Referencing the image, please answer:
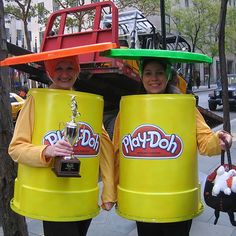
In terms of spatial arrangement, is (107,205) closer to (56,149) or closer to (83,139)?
(83,139)

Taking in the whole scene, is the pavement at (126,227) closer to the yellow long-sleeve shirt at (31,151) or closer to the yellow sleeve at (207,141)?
the yellow long-sleeve shirt at (31,151)

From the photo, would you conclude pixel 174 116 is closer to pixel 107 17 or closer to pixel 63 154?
pixel 63 154

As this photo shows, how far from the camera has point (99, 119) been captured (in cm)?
240

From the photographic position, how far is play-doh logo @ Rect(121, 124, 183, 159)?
225cm

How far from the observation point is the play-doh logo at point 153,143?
2.25m

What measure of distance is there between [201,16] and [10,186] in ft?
127

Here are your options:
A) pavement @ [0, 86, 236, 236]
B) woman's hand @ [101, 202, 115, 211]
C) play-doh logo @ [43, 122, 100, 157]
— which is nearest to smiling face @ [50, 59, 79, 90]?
play-doh logo @ [43, 122, 100, 157]

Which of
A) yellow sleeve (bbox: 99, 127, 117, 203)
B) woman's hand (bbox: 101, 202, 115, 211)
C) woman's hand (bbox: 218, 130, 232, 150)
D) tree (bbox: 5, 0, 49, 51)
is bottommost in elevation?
woman's hand (bbox: 101, 202, 115, 211)

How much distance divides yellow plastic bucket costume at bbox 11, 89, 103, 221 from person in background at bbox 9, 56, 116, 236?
54 millimetres

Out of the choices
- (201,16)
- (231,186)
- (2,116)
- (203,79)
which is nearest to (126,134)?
A: (231,186)

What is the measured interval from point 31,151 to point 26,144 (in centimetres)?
7

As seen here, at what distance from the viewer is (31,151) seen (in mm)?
2209

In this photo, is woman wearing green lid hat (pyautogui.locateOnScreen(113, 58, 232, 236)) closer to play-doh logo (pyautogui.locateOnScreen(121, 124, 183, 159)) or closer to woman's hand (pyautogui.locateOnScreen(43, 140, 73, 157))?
play-doh logo (pyautogui.locateOnScreen(121, 124, 183, 159))

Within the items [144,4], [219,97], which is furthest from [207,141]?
[144,4]
